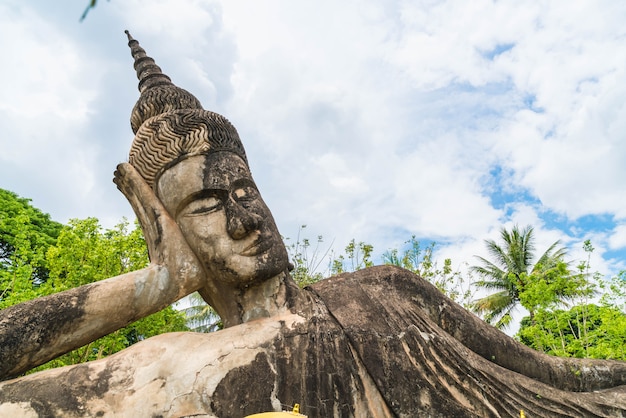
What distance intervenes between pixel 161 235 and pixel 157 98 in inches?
54.0

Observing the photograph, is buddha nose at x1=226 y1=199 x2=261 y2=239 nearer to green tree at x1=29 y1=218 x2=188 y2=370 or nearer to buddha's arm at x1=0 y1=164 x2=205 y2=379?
buddha's arm at x1=0 y1=164 x2=205 y2=379

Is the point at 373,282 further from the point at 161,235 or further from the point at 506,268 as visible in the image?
the point at 506,268

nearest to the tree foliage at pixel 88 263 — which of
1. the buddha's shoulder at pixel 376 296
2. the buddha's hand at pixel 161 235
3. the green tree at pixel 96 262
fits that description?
the green tree at pixel 96 262

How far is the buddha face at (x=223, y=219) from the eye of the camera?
3.60m

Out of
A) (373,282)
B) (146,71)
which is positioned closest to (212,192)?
(373,282)

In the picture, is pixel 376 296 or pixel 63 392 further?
pixel 376 296

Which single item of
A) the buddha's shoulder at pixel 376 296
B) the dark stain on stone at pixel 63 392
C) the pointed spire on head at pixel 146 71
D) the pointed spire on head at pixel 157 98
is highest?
the pointed spire on head at pixel 146 71

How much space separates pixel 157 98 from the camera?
440 cm

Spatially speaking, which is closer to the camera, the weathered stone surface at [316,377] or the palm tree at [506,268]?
the weathered stone surface at [316,377]

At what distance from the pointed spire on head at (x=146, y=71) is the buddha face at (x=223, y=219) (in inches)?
52.9

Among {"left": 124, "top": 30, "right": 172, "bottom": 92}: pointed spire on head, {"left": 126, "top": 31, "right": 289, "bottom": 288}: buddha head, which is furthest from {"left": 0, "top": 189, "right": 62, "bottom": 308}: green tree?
{"left": 126, "top": 31, "right": 289, "bottom": 288}: buddha head

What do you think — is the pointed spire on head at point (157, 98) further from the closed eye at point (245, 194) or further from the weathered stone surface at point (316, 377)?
the weathered stone surface at point (316, 377)

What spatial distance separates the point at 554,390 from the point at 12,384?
11.5 feet

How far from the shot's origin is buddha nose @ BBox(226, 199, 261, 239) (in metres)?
3.59
